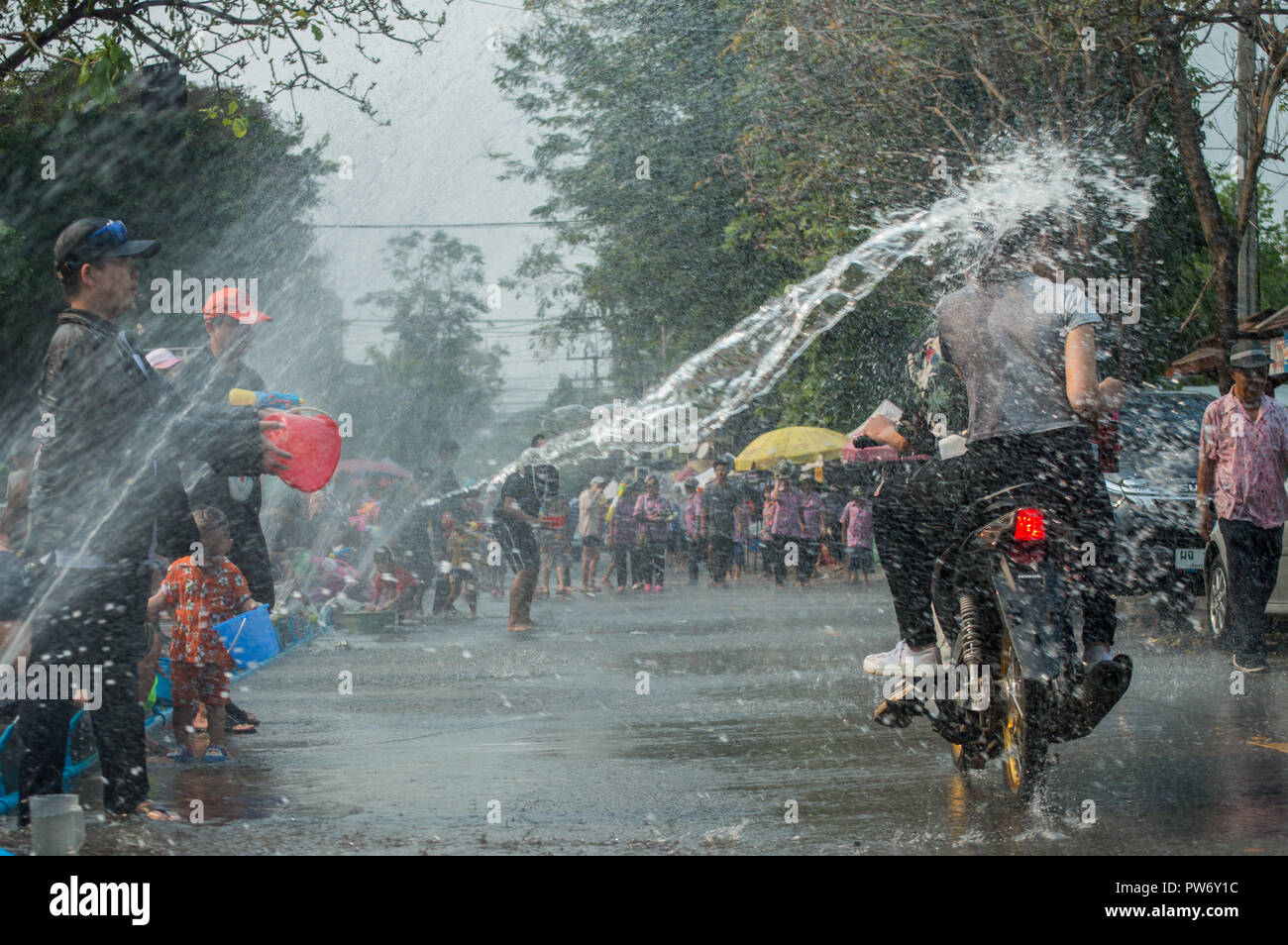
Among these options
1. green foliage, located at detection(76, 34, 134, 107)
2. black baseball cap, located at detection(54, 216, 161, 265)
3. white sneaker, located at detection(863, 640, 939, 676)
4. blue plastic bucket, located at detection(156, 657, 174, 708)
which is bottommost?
blue plastic bucket, located at detection(156, 657, 174, 708)

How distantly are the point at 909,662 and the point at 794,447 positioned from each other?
1757cm

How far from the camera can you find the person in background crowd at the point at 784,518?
2225cm

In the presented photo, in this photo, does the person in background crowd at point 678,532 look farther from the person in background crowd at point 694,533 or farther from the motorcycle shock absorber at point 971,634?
the motorcycle shock absorber at point 971,634

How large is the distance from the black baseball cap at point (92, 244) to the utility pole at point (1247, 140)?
445 inches

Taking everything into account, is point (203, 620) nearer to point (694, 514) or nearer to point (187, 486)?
point (187, 486)

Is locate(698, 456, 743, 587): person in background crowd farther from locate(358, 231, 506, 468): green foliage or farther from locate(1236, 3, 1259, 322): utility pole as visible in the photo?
locate(358, 231, 506, 468): green foliage

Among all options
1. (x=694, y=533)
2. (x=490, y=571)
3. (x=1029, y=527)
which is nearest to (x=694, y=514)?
(x=694, y=533)

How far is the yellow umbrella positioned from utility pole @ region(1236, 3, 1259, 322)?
6108 mm

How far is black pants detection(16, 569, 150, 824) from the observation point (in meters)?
4.81

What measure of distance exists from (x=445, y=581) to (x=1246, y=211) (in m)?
9.26

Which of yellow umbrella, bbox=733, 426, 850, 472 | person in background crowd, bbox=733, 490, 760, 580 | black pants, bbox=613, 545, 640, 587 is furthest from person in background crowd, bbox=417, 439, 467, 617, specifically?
person in background crowd, bbox=733, 490, 760, 580

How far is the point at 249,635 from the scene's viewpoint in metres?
6.78

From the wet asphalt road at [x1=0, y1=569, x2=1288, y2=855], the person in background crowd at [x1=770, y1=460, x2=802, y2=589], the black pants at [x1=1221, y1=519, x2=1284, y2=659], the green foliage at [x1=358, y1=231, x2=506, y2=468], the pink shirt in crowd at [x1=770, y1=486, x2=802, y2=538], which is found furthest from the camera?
the green foliage at [x1=358, y1=231, x2=506, y2=468]
